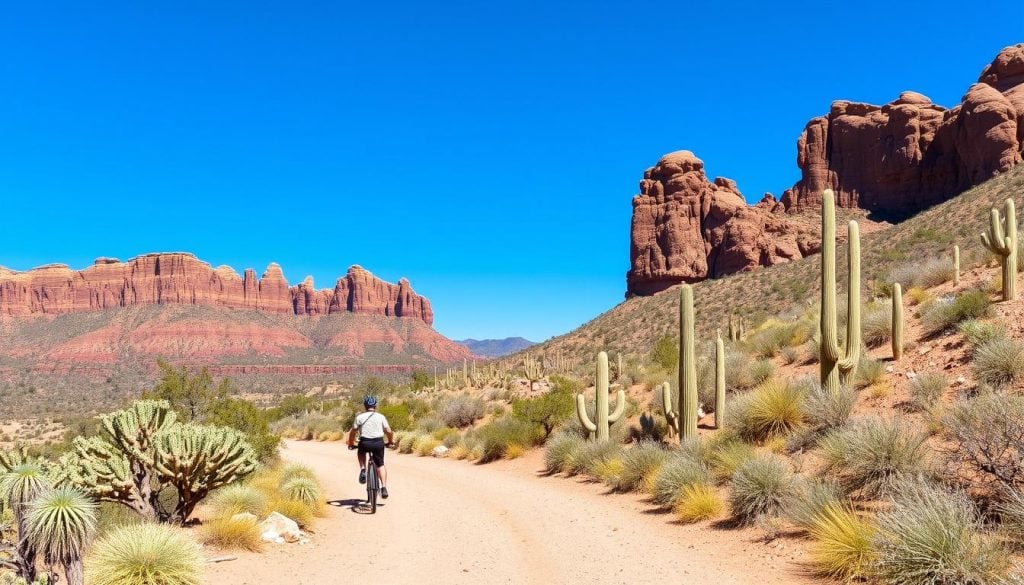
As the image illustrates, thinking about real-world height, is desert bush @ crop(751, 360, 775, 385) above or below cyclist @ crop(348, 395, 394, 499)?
above

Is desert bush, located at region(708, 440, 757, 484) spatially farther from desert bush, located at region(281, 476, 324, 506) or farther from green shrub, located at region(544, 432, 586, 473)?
desert bush, located at region(281, 476, 324, 506)

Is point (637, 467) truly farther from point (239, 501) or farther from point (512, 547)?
point (239, 501)

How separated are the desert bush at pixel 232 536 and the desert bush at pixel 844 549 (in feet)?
20.1

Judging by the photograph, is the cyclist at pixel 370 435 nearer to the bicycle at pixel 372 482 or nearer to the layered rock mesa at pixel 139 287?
the bicycle at pixel 372 482

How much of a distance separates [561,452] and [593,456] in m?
1.50

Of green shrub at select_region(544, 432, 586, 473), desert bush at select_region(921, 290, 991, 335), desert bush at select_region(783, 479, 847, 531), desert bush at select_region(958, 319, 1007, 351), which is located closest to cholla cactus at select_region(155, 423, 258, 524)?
desert bush at select_region(783, 479, 847, 531)

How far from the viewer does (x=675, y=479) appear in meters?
9.62

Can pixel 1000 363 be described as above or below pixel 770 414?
above

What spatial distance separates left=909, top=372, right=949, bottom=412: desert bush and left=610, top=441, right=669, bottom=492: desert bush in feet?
13.7

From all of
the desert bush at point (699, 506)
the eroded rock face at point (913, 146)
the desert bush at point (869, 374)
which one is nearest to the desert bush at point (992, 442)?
the desert bush at point (699, 506)

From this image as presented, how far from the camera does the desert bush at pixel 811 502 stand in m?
6.90

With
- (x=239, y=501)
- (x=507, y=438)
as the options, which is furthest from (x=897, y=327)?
(x=239, y=501)

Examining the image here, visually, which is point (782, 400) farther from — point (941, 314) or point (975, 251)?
point (975, 251)

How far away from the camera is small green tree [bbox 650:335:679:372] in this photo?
21859 millimetres
